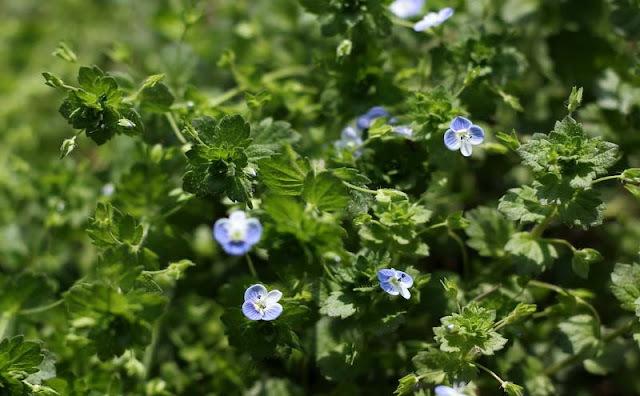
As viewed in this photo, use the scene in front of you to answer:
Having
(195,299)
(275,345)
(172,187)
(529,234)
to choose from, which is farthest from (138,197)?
(529,234)

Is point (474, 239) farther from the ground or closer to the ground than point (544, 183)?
closer to the ground

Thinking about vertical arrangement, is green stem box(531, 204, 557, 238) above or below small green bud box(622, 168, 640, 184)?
below

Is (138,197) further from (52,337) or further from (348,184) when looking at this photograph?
(348,184)

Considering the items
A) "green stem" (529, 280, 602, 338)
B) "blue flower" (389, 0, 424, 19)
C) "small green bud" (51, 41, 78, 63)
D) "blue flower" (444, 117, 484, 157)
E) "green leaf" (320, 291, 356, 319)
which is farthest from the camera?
"blue flower" (389, 0, 424, 19)

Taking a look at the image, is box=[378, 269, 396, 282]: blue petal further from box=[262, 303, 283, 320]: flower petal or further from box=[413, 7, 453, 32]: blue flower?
box=[413, 7, 453, 32]: blue flower

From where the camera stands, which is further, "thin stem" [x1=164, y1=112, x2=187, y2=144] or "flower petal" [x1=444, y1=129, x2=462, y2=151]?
"thin stem" [x1=164, y1=112, x2=187, y2=144]

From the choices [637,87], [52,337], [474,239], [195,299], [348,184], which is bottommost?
[195,299]

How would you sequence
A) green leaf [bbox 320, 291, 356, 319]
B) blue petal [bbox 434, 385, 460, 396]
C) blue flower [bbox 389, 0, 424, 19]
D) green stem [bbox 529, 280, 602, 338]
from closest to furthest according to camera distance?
blue petal [bbox 434, 385, 460, 396] < green leaf [bbox 320, 291, 356, 319] < green stem [bbox 529, 280, 602, 338] < blue flower [bbox 389, 0, 424, 19]

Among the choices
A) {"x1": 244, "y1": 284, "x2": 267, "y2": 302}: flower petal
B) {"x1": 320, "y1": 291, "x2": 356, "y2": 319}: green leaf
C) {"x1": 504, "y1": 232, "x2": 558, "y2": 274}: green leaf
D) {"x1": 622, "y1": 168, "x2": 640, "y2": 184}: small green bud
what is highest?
{"x1": 622, "y1": 168, "x2": 640, "y2": 184}: small green bud

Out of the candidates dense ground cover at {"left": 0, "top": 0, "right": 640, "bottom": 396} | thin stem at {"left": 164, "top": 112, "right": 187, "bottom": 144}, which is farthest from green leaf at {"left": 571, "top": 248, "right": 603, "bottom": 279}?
thin stem at {"left": 164, "top": 112, "right": 187, "bottom": 144}
